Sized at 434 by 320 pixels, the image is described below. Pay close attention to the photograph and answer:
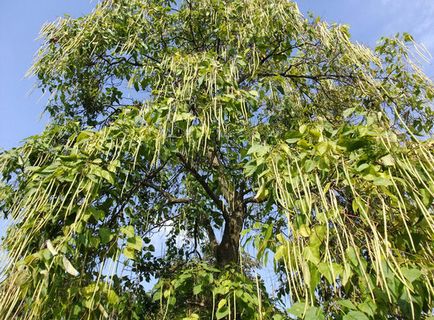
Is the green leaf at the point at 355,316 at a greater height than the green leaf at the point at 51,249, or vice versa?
the green leaf at the point at 51,249

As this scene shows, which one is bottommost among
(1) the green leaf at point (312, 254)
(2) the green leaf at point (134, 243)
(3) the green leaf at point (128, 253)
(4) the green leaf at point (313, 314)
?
(4) the green leaf at point (313, 314)

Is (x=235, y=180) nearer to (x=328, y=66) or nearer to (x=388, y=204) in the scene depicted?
(x=328, y=66)

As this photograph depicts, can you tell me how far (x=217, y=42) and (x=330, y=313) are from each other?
2.32m

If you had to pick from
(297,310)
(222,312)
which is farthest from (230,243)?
(297,310)

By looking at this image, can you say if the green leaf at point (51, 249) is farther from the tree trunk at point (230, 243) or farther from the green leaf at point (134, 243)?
the tree trunk at point (230, 243)

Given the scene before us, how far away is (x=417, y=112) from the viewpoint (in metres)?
2.87

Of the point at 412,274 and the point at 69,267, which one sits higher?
the point at 69,267

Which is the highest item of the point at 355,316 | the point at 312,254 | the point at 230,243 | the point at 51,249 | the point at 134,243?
the point at 230,243

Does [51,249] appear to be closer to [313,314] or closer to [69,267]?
[69,267]

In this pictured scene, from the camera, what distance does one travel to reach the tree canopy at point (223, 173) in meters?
1.42

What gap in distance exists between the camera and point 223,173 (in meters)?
2.74

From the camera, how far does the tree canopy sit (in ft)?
4.67

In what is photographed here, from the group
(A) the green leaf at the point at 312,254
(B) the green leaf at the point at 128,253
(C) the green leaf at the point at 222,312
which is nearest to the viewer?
(A) the green leaf at the point at 312,254

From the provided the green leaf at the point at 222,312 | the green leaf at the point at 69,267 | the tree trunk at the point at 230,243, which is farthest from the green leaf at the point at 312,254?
the tree trunk at the point at 230,243
